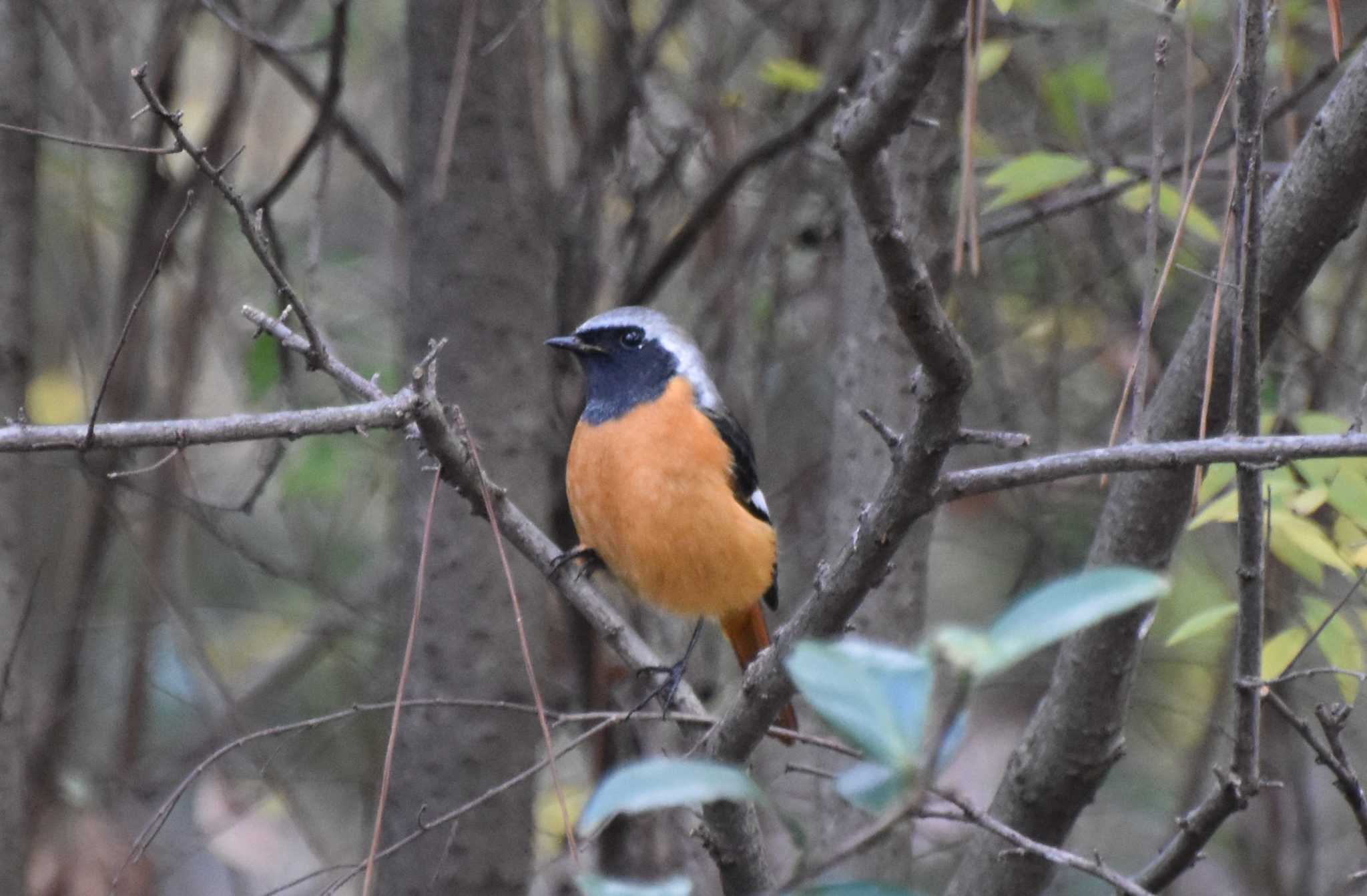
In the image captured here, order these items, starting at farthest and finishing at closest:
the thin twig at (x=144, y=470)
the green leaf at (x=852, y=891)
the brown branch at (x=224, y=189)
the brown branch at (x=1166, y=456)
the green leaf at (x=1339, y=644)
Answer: the green leaf at (x=1339, y=644), the thin twig at (x=144, y=470), the brown branch at (x=224, y=189), the brown branch at (x=1166, y=456), the green leaf at (x=852, y=891)

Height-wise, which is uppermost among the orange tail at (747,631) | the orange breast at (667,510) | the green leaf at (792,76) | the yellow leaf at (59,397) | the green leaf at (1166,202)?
the green leaf at (792,76)

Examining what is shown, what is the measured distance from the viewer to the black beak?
374 cm

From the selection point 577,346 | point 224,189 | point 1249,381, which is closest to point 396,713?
point 224,189

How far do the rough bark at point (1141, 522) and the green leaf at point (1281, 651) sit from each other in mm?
292

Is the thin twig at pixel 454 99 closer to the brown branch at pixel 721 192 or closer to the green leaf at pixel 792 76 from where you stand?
the brown branch at pixel 721 192

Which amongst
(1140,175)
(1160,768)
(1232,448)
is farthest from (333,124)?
(1160,768)

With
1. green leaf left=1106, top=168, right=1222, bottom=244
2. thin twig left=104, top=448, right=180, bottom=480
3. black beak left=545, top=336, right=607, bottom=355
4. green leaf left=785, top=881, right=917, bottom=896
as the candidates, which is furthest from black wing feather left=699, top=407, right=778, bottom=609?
green leaf left=785, top=881, right=917, bottom=896

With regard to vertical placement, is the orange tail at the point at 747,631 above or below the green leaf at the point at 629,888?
below

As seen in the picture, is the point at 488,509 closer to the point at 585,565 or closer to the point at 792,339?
the point at 585,565

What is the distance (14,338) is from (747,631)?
6.98 ft

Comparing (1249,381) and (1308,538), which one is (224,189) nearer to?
(1249,381)

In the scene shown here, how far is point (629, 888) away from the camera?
3.24ft

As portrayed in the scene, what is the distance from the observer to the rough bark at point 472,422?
3.51m

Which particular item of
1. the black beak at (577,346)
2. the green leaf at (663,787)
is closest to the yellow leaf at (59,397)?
the black beak at (577,346)
